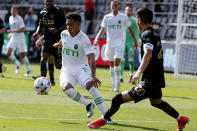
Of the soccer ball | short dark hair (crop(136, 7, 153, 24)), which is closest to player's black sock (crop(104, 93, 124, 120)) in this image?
short dark hair (crop(136, 7, 153, 24))

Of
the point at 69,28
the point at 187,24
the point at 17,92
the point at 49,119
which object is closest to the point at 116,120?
the point at 49,119

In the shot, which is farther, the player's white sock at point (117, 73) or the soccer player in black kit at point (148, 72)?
the player's white sock at point (117, 73)

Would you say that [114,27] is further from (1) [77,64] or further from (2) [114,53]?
(1) [77,64]

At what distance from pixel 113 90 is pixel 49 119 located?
536 cm

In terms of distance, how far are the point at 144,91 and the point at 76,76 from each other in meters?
1.64

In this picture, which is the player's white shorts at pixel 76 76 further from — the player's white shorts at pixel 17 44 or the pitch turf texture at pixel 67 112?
the player's white shorts at pixel 17 44

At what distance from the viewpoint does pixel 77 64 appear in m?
9.30

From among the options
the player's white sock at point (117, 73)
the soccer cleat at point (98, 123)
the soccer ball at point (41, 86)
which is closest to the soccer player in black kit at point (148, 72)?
the soccer cleat at point (98, 123)

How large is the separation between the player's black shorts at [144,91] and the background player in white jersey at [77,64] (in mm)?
1063

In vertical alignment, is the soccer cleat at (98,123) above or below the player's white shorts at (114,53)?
above

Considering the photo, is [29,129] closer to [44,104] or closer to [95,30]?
[44,104]

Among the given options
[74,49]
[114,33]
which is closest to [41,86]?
[74,49]

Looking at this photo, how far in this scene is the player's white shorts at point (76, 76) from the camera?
9.10 meters

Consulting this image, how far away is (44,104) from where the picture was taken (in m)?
11.3
